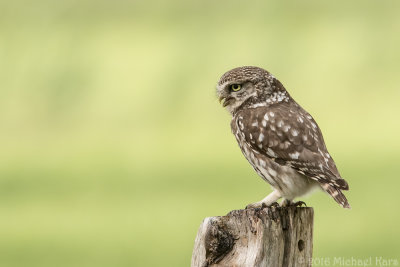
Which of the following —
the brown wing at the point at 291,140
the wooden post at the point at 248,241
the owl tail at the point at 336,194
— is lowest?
the wooden post at the point at 248,241

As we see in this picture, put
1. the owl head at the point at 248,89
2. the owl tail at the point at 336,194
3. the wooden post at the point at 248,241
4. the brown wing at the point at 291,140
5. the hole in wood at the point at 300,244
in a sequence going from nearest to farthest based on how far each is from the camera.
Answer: the wooden post at the point at 248,241, the hole in wood at the point at 300,244, the owl tail at the point at 336,194, the brown wing at the point at 291,140, the owl head at the point at 248,89

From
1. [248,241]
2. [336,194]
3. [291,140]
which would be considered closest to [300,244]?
[248,241]

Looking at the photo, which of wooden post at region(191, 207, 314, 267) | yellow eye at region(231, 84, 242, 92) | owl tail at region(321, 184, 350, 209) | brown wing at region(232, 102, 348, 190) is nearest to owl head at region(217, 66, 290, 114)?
yellow eye at region(231, 84, 242, 92)

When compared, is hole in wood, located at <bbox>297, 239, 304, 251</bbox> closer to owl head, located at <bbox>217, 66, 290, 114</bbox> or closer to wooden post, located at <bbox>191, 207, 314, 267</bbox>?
wooden post, located at <bbox>191, 207, 314, 267</bbox>

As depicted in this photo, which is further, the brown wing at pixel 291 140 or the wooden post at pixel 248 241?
the brown wing at pixel 291 140

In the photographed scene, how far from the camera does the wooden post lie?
4.67 m

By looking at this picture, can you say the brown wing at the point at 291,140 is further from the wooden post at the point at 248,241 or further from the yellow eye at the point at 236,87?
the wooden post at the point at 248,241

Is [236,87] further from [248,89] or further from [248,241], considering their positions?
[248,241]

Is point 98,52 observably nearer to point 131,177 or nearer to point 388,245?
point 131,177

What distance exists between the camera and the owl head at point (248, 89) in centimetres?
623

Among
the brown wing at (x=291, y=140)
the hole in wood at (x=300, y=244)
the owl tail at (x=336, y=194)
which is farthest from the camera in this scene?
the brown wing at (x=291, y=140)

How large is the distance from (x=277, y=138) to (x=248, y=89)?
0.57 metres

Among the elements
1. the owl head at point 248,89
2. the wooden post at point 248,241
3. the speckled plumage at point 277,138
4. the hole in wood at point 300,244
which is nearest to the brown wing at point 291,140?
the speckled plumage at point 277,138

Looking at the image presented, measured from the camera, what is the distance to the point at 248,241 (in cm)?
471
